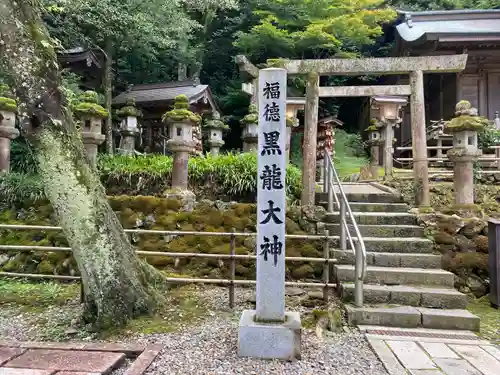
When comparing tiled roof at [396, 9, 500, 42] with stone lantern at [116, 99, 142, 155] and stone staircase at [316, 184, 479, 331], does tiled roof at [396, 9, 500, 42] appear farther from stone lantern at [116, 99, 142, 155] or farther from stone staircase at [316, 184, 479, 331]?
stone lantern at [116, 99, 142, 155]

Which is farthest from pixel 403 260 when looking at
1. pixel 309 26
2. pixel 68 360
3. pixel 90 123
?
pixel 309 26

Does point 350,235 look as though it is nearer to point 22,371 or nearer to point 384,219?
point 384,219

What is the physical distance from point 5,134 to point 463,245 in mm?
8180

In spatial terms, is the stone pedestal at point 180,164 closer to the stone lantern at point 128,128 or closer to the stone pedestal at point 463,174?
the stone lantern at point 128,128

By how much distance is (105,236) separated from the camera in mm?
3689

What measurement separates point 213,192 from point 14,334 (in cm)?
379

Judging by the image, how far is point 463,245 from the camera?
5605mm

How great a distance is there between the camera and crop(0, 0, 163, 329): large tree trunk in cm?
347

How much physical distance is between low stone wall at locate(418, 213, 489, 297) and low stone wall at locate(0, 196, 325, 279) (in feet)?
5.90

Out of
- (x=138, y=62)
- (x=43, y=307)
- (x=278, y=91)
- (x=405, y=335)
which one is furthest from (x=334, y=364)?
(x=138, y=62)

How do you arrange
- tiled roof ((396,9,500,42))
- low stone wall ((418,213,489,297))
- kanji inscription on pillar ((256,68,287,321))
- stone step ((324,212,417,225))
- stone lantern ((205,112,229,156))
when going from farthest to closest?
tiled roof ((396,9,500,42)) < stone lantern ((205,112,229,156)) < stone step ((324,212,417,225)) < low stone wall ((418,213,489,297)) < kanji inscription on pillar ((256,68,287,321))

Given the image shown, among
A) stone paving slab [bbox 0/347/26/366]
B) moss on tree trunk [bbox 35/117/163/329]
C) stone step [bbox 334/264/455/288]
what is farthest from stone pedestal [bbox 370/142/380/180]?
stone paving slab [bbox 0/347/26/366]

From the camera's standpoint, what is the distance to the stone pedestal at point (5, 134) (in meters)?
6.57

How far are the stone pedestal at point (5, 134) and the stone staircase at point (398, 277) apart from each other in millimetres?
6031
